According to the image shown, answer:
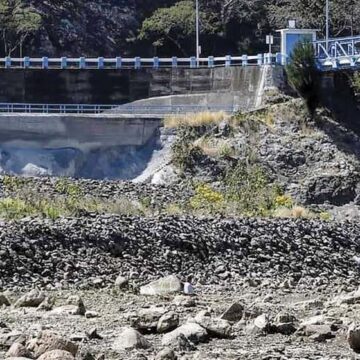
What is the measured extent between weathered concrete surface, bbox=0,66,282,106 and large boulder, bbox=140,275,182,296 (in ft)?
71.9

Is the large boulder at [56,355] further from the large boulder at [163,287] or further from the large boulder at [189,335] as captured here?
the large boulder at [163,287]

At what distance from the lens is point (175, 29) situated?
54969mm

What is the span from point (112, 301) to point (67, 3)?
136 ft

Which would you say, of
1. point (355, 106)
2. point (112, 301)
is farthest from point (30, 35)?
point (112, 301)

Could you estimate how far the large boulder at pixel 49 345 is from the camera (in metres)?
9.92

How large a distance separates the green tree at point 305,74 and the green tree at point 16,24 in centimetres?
1979

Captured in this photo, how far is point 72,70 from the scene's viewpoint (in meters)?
39.1

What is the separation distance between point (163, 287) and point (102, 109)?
74.1 ft

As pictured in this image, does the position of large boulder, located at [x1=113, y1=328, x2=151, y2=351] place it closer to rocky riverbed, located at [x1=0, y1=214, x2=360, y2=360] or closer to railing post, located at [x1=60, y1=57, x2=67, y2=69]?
rocky riverbed, located at [x1=0, y1=214, x2=360, y2=360]

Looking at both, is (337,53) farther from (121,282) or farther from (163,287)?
(163,287)

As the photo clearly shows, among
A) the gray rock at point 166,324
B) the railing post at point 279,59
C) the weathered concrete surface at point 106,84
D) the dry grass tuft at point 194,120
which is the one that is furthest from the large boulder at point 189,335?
the weathered concrete surface at point 106,84

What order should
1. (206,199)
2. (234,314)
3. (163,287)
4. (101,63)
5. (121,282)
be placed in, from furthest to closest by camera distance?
(101,63) → (206,199) → (121,282) → (163,287) → (234,314)

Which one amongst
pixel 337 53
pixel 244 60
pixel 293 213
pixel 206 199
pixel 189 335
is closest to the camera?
pixel 189 335

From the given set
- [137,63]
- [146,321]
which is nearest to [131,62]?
[137,63]
